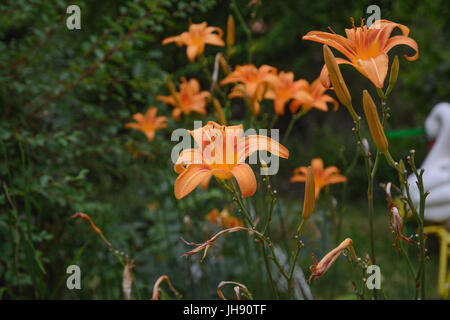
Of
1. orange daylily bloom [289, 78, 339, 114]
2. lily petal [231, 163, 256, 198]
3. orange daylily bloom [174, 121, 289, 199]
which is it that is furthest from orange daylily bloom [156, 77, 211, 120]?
lily petal [231, 163, 256, 198]

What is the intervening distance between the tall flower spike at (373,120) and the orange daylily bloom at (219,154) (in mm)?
133

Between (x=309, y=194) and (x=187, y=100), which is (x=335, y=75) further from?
(x=187, y=100)

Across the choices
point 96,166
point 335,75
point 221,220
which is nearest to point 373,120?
point 335,75

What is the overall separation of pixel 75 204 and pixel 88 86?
0.40 m

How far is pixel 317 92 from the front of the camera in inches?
51.4

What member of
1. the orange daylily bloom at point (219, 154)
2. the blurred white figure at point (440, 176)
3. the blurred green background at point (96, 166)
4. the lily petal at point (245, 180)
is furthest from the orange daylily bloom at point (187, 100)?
the blurred white figure at point (440, 176)

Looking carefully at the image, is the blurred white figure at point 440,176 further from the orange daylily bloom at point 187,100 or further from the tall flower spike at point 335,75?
the tall flower spike at point 335,75

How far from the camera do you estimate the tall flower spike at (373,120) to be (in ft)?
2.16

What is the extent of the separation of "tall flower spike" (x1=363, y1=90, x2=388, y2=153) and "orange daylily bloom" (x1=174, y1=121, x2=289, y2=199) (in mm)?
133

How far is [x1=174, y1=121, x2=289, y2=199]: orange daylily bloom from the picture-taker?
683 mm

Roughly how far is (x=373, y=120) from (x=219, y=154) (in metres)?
0.25

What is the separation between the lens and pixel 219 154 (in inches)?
29.6
